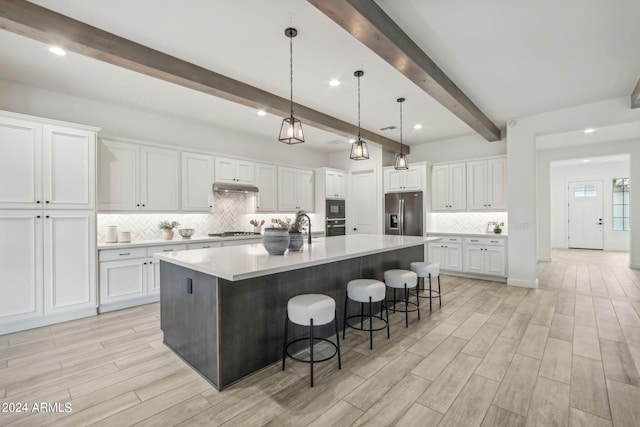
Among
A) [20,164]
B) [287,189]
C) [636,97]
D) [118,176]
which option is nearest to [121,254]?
[118,176]

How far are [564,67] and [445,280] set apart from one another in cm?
372

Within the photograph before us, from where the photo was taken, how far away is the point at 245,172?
5660mm

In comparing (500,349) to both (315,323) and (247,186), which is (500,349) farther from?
(247,186)

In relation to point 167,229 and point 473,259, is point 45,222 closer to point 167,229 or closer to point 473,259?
point 167,229

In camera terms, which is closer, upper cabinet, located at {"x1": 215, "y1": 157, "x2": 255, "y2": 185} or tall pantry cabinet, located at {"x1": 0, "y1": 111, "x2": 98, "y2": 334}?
tall pantry cabinet, located at {"x1": 0, "y1": 111, "x2": 98, "y2": 334}

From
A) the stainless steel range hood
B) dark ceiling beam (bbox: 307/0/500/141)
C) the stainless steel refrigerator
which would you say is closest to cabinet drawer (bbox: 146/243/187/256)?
the stainless steel range hood

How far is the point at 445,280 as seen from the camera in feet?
18.6

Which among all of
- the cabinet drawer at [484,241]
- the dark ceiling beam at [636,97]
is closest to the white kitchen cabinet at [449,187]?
the cabinet drawer at [484,241]

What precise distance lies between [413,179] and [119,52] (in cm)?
539

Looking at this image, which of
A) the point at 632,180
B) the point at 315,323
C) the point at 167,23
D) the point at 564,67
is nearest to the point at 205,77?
the point at 167,23

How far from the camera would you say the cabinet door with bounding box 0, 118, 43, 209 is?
3225 millimetres

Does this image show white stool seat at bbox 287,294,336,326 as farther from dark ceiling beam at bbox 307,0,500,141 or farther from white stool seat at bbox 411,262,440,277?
dark ceiling beam at bbox 307,0,500,141

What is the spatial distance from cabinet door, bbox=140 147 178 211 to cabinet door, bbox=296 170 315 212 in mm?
2619

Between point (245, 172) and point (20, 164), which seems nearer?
point (20, 164)
